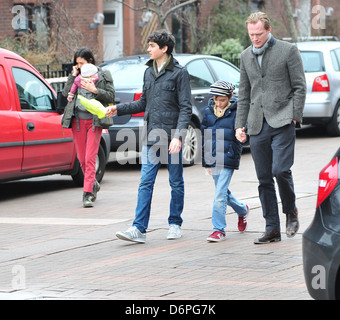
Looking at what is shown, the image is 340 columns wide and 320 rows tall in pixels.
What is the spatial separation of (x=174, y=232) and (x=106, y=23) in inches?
854

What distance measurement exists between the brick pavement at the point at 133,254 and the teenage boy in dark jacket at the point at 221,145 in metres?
0.26

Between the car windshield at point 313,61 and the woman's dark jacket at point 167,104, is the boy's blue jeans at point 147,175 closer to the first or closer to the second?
the woman's dark jacket at point 167,104

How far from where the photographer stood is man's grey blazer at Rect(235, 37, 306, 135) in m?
7.88

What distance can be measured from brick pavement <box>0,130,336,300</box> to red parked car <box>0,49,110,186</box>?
44 cm

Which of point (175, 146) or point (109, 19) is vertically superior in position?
point (109, 19)

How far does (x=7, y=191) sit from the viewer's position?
12.3 metres

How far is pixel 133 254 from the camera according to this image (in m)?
7.91

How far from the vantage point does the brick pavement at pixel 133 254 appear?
21.3ft

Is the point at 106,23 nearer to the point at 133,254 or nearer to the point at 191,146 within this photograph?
the point at 191,146

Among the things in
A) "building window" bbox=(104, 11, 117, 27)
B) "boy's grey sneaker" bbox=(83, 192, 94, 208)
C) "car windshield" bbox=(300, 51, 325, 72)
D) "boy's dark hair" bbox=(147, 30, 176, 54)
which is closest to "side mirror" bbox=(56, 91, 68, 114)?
"boy's grey sneaker" bbox=(83, 192, 94, 208)

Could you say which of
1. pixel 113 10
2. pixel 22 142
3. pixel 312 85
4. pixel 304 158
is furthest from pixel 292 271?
pixel 113 10

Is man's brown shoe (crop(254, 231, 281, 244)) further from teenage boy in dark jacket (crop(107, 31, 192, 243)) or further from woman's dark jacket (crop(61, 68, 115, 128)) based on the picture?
woman's dark jacket (crop(61, 68, 115, 128))

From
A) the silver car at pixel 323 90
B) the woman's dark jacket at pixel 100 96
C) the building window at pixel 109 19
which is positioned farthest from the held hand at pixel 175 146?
the building window at pixel 109 19

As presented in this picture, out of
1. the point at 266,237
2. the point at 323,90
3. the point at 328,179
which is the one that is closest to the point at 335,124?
the point at 323,90
